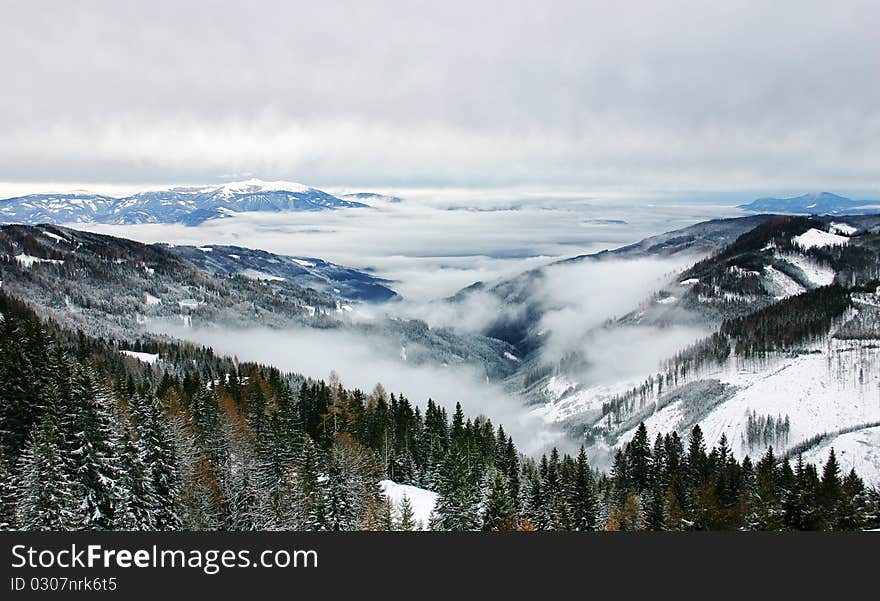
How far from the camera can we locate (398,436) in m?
98.8

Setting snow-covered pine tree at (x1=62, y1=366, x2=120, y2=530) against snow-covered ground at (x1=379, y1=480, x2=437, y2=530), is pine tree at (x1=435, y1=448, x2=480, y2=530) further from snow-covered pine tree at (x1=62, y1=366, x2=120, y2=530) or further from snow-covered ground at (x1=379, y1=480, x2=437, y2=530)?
snow-covered pine tree at (x1=62, y1=366, x2=120, y2=530)

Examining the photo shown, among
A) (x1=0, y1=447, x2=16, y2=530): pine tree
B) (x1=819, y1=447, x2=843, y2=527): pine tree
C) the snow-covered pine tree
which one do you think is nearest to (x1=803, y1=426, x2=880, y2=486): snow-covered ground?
(x1=819, y1=447, x2=843, y2=527): pine tree

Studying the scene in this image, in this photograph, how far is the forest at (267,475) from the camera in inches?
1591

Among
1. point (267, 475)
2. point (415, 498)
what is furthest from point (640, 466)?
point (267, 475)

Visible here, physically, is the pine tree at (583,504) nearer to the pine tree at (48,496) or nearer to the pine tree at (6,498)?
the pine tree at (48,496)

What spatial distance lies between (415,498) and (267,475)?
1974 cm

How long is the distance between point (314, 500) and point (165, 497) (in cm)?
1296

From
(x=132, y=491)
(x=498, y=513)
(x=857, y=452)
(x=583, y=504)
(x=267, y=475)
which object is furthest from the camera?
(x=857, y=452)

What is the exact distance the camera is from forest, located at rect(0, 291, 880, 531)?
40.4m

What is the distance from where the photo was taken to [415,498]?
238 feet

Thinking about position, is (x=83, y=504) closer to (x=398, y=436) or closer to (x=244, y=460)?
(x=244, y=460)

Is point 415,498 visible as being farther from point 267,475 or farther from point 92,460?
point 92,460

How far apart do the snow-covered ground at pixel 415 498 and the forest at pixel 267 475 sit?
5.48ft

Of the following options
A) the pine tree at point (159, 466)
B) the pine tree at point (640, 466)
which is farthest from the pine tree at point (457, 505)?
the pine tree at point (640, 466)
